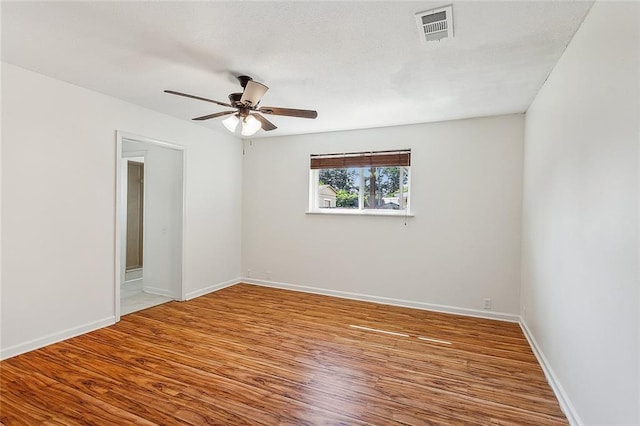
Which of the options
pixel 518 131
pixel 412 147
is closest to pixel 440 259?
pixel 412 147

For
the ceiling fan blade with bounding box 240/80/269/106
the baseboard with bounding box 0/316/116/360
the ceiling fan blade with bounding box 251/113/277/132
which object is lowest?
the baseboard with bounding box 0/316/116/360

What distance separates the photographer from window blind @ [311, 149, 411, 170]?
429cm

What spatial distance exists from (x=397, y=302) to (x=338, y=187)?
6.19 ft

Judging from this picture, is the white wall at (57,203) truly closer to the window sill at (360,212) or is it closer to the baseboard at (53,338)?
the baseboard at (53,338)

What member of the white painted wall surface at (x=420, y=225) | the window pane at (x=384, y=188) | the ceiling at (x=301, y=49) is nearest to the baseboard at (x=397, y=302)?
the white painted wall surface at (x=420, y=225)

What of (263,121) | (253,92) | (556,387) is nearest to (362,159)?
(263,121)

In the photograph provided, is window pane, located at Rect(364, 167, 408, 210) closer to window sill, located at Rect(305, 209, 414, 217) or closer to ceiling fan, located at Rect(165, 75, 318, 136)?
window sill, located at Rect(305, 209, 414, 217)

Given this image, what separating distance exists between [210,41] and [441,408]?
2979 millimetres

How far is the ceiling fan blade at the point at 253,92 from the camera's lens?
249cm

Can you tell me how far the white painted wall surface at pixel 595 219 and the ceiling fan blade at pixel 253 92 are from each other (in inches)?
84.7

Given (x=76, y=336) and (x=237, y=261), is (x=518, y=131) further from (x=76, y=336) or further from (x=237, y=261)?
(x=76, y=336)

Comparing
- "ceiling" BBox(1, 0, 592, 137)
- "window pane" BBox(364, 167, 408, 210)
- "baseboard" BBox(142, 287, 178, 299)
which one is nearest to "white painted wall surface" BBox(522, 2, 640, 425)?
"ceiling" BBox(1, 0, 592, 137)

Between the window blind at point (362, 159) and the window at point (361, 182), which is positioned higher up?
the window blind at point (362, 159)

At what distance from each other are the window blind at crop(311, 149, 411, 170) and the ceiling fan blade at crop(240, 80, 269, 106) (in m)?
2.10
